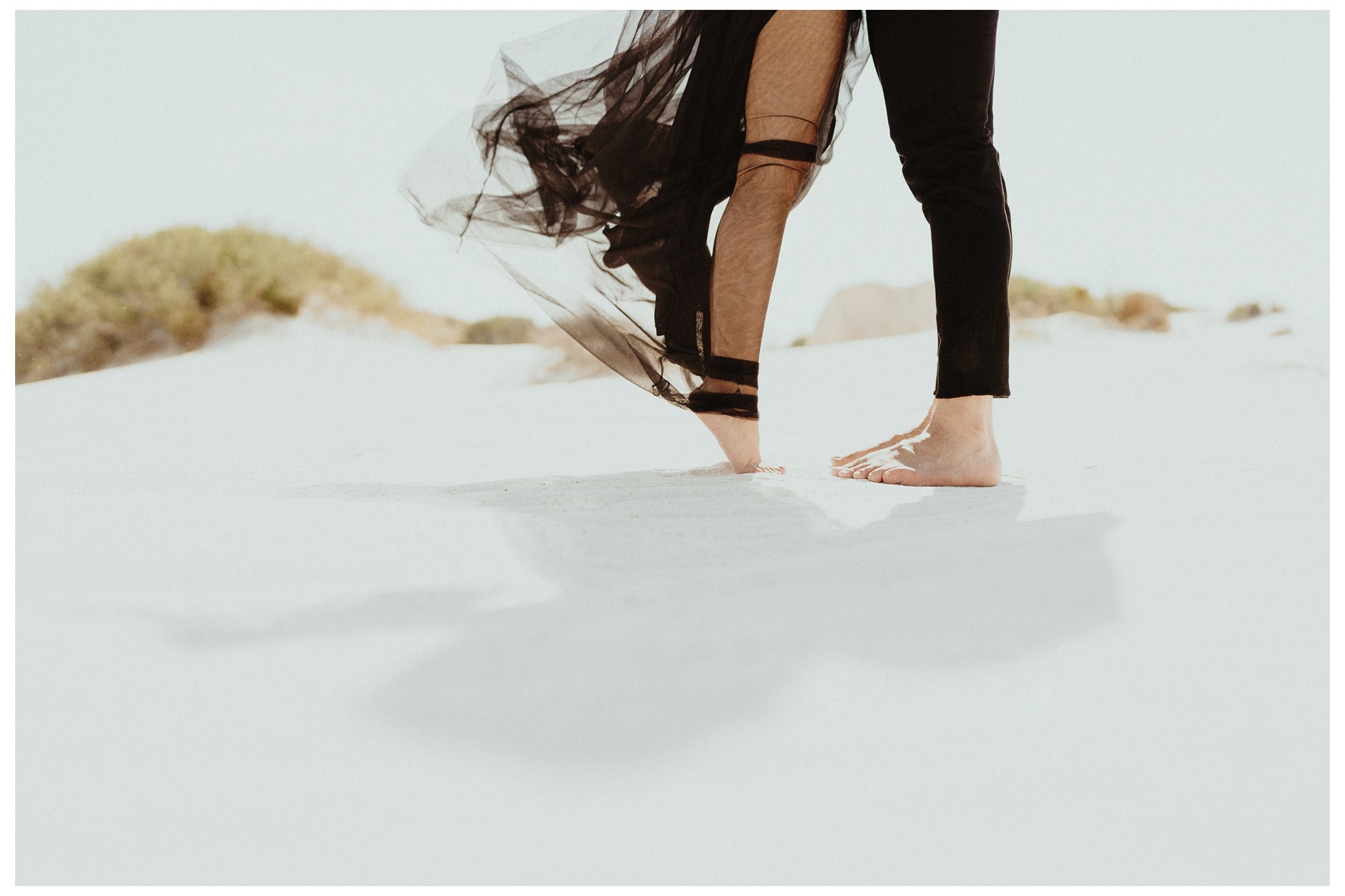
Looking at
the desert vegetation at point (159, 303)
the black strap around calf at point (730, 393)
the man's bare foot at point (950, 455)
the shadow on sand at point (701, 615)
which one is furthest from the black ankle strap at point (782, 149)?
the desert vegetation at point (159, 303)

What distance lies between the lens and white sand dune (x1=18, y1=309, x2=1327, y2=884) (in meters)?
0.45

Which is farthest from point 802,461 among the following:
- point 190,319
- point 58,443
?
point 190,319

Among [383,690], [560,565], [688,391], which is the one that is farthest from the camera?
[688,391]

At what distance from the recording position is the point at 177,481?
1.31 meters

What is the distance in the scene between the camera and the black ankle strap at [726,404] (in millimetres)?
1410

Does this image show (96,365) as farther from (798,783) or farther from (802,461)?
(798,783)

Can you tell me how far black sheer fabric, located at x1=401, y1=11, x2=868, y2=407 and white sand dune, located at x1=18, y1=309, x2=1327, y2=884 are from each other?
0.44 m

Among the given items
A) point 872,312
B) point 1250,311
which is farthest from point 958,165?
point 1250,311

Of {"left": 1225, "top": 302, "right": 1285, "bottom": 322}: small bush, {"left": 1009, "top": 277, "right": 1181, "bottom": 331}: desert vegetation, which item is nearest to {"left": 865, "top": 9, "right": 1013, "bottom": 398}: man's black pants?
{"left": 1009, "top": 277, "right": 1181, "bottom": 331}: desert vegetation

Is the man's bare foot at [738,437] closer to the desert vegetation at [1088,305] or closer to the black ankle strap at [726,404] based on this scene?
the black ankle strap at [726,404]

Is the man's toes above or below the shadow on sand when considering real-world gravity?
above

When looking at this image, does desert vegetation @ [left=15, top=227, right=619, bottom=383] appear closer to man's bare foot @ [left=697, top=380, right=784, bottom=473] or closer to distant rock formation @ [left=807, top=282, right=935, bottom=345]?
distant rock formation @ [left=807, top=282, right=935, bottom=345]

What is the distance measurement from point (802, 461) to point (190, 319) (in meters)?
4.95

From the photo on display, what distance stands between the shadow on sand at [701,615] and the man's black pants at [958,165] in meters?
0.36
